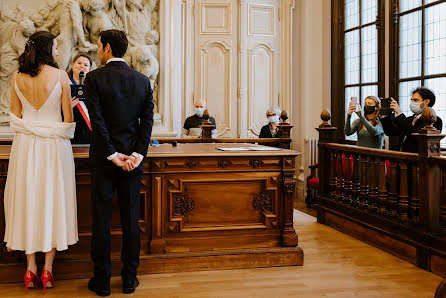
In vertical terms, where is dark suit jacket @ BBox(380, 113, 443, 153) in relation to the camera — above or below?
below

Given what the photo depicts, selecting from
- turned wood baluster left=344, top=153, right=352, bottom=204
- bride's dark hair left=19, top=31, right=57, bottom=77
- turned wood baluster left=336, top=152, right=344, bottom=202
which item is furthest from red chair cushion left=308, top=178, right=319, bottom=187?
bride's dark hair left=19, top=31, right=57, bottom=77

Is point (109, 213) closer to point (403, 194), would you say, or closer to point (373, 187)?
point (403, 194)

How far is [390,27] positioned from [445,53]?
1.04 m

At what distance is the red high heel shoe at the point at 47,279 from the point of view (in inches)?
135

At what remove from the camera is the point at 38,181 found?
3.36 metres

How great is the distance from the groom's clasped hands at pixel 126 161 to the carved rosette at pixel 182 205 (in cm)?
75

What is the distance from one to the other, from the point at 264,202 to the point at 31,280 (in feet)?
6.00

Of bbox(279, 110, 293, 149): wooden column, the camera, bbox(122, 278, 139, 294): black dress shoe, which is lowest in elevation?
bbox(122, 278, 139, 294): black dress shoe

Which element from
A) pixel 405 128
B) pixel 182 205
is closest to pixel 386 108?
pixel 405 128

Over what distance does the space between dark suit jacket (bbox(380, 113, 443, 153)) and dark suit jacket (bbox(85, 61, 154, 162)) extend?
101 inches

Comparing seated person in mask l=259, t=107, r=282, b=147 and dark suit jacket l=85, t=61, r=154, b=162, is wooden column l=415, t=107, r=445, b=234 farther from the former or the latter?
seated person in mask l=259, t=107, r=282, b=147

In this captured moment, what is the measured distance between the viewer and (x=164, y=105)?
7809mm

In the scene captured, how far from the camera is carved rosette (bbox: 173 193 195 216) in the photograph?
3.98m

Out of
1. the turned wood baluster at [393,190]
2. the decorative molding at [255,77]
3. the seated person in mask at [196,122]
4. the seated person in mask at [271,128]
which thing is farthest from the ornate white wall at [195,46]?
the turned wood baluster at [393,190]
